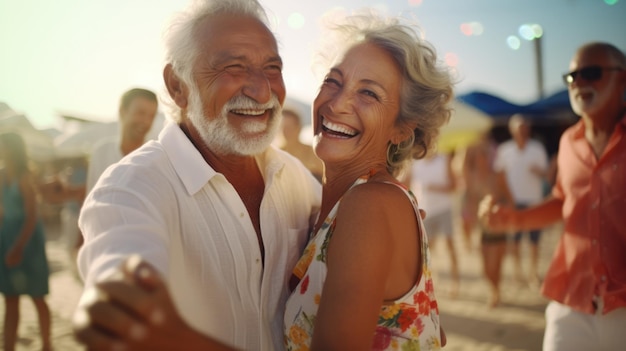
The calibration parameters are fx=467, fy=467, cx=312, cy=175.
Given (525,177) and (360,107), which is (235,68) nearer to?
(360,107)

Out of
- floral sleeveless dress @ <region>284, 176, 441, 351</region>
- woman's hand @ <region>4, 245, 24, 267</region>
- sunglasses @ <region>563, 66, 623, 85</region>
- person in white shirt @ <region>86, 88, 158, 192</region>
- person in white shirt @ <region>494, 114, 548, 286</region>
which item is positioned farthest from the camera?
person in white shirt @ <region>494, 114, 548, 286</region>

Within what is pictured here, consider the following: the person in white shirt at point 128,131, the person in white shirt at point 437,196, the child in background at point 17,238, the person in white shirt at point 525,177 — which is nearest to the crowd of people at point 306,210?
the person in white shirt at point 128,131

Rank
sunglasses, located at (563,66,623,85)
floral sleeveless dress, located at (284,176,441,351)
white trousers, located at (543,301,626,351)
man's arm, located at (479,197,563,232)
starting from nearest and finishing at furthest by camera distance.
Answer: floral sleeveless dress, located at (284,176,441,351) < white trousers, located at (543,301,626,351) < sunglasses, located at (563,66,623,85) < man's arm, located at (479,197,563,232)

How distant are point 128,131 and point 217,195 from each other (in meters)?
2.24

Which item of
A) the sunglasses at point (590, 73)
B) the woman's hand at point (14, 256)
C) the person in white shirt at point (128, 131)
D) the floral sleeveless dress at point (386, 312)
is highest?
the sunglasses at point (590, 73)

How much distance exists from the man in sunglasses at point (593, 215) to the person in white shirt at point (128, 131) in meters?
3.00

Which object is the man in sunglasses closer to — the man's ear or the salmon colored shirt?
the salmon colored shirt

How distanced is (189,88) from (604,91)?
2.21m

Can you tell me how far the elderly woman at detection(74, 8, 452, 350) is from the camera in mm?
1304

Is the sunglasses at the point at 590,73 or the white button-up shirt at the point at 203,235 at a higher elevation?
the sunglasses at the point at 590,73

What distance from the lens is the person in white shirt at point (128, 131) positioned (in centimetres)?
358

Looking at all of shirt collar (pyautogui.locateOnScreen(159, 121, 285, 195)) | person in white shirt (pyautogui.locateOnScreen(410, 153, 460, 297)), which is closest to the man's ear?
shirt collar (pyautogui.locateOnScreen(159, 121, 285, 195))

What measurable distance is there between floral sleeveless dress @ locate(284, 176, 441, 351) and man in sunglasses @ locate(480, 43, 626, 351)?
4.05 feet

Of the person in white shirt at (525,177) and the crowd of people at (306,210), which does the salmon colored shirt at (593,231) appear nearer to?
the crowd of people at (306,210)
